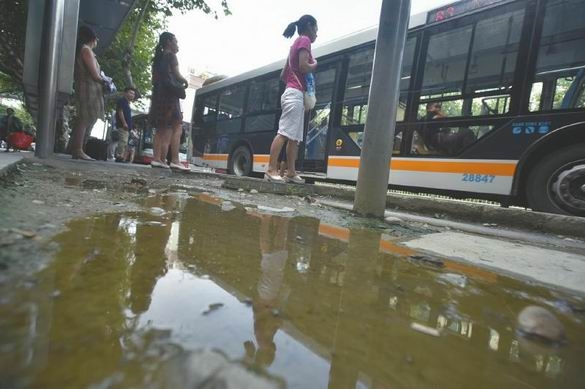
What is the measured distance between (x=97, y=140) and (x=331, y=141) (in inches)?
192

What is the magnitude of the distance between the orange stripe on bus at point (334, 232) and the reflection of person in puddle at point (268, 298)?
0.30 metres

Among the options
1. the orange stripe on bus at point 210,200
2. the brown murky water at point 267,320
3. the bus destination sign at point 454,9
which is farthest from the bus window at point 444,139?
the brown murky water at point 267,320

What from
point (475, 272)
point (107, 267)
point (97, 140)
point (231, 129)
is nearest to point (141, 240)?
point (107, 267)

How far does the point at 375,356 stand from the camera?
578 mm

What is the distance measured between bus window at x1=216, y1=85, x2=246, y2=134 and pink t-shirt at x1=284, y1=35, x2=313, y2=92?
4.61 metres

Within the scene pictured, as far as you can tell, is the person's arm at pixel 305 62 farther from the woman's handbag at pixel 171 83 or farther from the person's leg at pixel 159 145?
the person's leg at pixel 159 145

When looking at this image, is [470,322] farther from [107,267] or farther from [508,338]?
[107,267]

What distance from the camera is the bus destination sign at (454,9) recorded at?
4723 mm

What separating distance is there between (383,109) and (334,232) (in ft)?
4.11

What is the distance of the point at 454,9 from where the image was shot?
197 inches

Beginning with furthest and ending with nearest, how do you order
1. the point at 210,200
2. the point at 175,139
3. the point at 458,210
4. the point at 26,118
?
1. the point at 26,118
2. the point at 175,139
3. the point at 458,210
4. the point at 210,200

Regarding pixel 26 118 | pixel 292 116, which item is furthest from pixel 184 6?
pixel 26 118

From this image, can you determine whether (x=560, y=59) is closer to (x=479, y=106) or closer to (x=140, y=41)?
(x=479, y=106)

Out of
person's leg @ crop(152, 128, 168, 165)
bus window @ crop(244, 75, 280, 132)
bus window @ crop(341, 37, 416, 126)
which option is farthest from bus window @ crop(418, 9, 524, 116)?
person's leg @ crop(152, 128, 168, 165)
